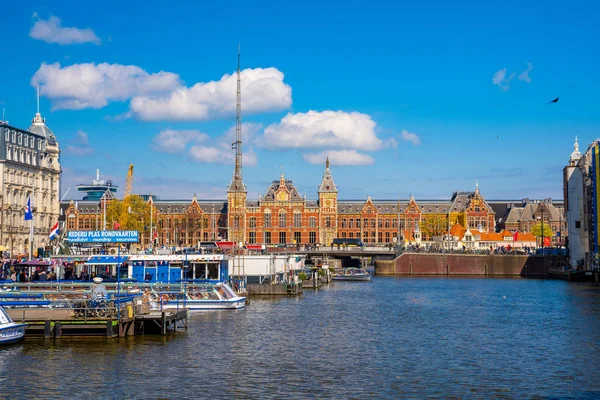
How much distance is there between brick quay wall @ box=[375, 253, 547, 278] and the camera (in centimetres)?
15175

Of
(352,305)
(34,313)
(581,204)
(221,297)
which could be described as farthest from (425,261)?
(34,313)

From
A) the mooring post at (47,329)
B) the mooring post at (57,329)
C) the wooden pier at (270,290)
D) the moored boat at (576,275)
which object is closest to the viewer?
the mooring post at (47,329)

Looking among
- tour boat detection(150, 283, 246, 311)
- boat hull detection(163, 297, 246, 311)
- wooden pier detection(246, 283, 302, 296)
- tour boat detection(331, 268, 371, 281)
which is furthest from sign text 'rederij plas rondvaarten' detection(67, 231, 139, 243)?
tour boat detection(331, 268, 371, 281)

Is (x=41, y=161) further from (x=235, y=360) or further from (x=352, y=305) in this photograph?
(x=235, y=360)

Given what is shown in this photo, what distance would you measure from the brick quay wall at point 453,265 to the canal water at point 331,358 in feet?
264

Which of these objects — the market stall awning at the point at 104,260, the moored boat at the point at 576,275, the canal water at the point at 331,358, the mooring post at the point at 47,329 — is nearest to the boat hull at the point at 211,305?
the canal water at the point at 331,358

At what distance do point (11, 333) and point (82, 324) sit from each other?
4492mm

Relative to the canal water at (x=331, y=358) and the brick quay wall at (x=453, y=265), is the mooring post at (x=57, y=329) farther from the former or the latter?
the brick quay wall at (x=453, y=265)

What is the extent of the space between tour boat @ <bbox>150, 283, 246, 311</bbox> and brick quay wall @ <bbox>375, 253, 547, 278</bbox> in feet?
282

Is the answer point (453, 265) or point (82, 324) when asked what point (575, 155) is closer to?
point (453, 265)

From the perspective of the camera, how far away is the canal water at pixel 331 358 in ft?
124

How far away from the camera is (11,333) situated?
47.7 meters

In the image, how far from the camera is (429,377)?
40.7 meters

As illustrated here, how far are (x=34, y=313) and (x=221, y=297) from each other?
71.6ft
